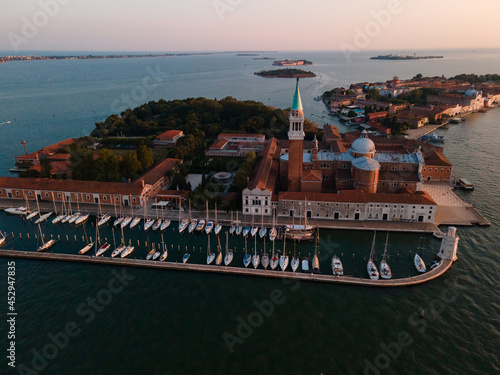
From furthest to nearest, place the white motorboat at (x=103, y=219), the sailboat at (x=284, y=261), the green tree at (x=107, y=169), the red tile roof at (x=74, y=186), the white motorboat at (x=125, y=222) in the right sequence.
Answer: the green tree at (x=107, y=169) < the red tile roof at (x=74, y=186) < the white motorboat at (x=103, y=219) < the white motorboat at (x=125, y=222) < the sailboat at (x=284, y=261)

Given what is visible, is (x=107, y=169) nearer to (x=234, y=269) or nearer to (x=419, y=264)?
(x=234, y=269)

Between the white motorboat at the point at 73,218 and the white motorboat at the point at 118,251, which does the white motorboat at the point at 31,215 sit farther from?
the white motorboat at the point at 118,251

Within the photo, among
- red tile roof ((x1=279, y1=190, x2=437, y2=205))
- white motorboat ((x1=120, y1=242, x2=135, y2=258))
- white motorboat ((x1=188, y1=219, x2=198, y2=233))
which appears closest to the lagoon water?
white motorboat ((x1=120, y1=242, x2=135, y2=258))

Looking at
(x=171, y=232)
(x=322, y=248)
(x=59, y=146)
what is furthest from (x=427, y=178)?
(x=59, y=146)

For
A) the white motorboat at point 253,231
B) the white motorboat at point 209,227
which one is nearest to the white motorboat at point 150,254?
the white motorboat at point 209,227

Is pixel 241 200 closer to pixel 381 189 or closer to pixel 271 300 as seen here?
pixel 271 300

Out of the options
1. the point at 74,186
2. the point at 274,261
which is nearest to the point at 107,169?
the point at 74,186
